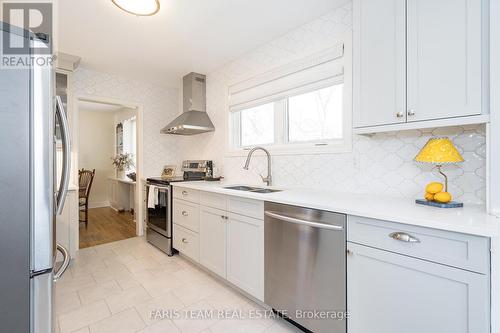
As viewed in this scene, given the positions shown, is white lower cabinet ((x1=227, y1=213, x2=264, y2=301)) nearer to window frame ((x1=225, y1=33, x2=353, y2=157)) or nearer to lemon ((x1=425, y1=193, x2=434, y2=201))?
window frame ((x1=225, y1=33, x2=353, y2=157))

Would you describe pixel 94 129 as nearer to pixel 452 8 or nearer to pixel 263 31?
pixel 263 31

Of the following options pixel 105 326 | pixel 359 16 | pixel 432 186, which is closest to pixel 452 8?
pixel 359 16

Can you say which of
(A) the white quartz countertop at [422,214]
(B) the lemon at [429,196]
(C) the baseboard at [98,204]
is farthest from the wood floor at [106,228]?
(B) the lemon at [429,196]

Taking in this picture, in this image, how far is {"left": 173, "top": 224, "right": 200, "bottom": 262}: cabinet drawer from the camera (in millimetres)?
2609

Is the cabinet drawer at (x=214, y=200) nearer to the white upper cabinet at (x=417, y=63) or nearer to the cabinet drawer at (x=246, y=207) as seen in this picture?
the cabinet drawer at (x=246, y=207)

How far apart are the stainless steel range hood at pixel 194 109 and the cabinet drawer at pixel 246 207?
61.5 inches

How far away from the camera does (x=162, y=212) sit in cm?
320

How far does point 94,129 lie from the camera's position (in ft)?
20.3

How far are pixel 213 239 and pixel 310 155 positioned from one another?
1263 mm

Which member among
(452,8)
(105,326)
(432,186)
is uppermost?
(452,8)

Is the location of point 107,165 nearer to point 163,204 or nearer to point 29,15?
point 163,204

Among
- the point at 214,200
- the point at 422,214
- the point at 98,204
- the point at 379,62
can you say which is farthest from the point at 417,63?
the point at 98,204

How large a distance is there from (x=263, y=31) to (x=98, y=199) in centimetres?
598

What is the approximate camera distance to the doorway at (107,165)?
472 cm
